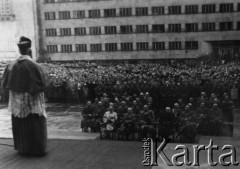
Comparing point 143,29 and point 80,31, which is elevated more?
point 80,31

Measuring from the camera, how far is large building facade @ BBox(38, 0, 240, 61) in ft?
177

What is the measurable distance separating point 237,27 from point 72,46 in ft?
87.3

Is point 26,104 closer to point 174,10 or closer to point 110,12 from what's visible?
point 174,10

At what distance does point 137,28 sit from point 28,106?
165 feet

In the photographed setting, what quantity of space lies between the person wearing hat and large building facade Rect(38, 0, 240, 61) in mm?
49218

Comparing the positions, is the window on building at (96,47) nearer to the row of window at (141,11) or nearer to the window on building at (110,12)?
the row of window at (141,11)

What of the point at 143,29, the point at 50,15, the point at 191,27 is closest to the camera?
the point at 191,27

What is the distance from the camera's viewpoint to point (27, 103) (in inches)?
300

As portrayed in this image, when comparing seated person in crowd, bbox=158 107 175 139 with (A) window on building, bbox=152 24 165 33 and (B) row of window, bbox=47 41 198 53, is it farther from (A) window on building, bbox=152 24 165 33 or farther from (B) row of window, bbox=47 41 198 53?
(A) window on building, bbox=152 24 165 33

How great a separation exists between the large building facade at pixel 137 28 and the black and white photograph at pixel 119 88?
16 centimetres

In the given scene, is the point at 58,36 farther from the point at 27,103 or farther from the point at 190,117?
the point at 27,103

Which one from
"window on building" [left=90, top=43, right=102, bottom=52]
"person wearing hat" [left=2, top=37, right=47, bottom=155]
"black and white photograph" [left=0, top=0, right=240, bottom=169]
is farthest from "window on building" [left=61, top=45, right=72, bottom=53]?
"person wearing hat" [left=2, top=37, right=47, bottom=155]

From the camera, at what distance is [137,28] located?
56812mm

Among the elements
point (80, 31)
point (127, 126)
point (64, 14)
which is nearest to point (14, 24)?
point (64, 14)
